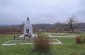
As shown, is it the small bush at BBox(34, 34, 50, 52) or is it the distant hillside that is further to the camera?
the distant hillside

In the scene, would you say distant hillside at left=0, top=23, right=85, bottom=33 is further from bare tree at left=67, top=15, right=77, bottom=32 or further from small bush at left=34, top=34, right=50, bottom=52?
small bush at left=34, top=34, right=50, bottom=52

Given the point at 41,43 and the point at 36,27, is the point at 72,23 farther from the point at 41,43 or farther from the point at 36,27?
the point at 41,43

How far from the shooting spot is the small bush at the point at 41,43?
11.2m

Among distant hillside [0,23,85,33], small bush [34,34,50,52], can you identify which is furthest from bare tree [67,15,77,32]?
small bush [34,34,50,52]

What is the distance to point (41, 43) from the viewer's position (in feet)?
37.0

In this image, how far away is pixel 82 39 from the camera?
1511cm

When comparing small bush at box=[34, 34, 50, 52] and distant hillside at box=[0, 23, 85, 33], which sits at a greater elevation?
distant hillside at box=[0, 23, 85, 33]

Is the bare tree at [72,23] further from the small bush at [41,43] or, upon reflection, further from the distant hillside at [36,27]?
the small bush at [41,43]

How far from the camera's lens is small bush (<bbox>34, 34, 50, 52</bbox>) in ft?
36.9

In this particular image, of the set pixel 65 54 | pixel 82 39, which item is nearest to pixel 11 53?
pixel 65 54

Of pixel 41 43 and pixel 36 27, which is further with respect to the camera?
pixel 36 27

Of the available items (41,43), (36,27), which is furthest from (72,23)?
(41,43)

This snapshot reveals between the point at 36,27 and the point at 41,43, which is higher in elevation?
the point at 36,27

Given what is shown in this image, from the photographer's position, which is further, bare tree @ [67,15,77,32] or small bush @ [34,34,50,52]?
bare tree @ [67,15,77,32]
